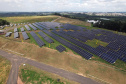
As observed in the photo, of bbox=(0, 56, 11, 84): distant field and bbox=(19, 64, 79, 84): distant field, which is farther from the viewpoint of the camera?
bbox=(0, 56, 11, 84): distant field

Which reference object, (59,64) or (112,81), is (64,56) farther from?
(112,81)

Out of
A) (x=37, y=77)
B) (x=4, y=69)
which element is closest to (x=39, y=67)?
(x=37, y=77)

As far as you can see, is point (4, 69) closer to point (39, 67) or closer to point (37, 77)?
point (39, 67)

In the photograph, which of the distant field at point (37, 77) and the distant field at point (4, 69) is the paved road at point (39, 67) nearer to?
the distant field at point (4, 69)

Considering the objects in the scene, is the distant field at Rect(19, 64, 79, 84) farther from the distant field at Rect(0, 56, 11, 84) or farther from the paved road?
→ the distant field at Rect(0, 56, 11, 84)

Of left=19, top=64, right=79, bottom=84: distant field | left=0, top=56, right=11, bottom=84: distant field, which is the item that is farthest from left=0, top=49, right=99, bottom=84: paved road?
left=19, top=64, right=79, bottom=84: distant field

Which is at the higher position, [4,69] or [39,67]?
[39,67]
